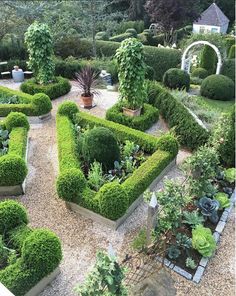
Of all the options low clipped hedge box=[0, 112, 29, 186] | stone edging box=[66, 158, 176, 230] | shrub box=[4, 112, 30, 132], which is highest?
shrub box=[4, 112, 30, 132]

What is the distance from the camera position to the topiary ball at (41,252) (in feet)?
16.8

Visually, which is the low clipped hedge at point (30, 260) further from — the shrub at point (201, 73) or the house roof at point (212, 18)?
the house roof at point (212, 18)

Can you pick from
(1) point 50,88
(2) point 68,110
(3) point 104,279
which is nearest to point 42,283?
(3) point 104,279

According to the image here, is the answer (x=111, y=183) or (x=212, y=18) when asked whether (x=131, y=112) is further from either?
(x=212, y=18)

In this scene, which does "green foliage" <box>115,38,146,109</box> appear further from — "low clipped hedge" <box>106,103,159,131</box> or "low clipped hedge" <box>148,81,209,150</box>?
"low clipped hedge" <box>148,81,209,150</box>

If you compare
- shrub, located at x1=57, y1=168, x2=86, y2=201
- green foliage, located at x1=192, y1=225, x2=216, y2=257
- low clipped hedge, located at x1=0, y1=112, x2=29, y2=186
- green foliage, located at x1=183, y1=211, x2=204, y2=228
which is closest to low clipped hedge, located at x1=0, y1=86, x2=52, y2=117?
low clipped hedge, located at x1=0, y1=112, x2=29, y2=186

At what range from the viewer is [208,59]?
19281 millimetres

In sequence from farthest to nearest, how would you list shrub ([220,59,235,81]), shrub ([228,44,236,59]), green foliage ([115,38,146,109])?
shrub ([228,44,236,59]) < shrub ([220,59,235,81]) < green foliage ([115,38,146,109])

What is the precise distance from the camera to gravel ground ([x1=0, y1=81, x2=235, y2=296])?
566cm

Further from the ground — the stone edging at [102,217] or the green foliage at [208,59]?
the green foliage at [208,59]

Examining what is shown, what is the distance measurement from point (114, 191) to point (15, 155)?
271 cm

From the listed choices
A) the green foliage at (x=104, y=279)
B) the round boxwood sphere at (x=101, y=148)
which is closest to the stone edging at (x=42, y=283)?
the green foliage at (x=104, y=279)

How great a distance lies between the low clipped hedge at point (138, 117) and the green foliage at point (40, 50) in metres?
3.75

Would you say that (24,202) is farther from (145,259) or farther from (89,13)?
(89,13)
